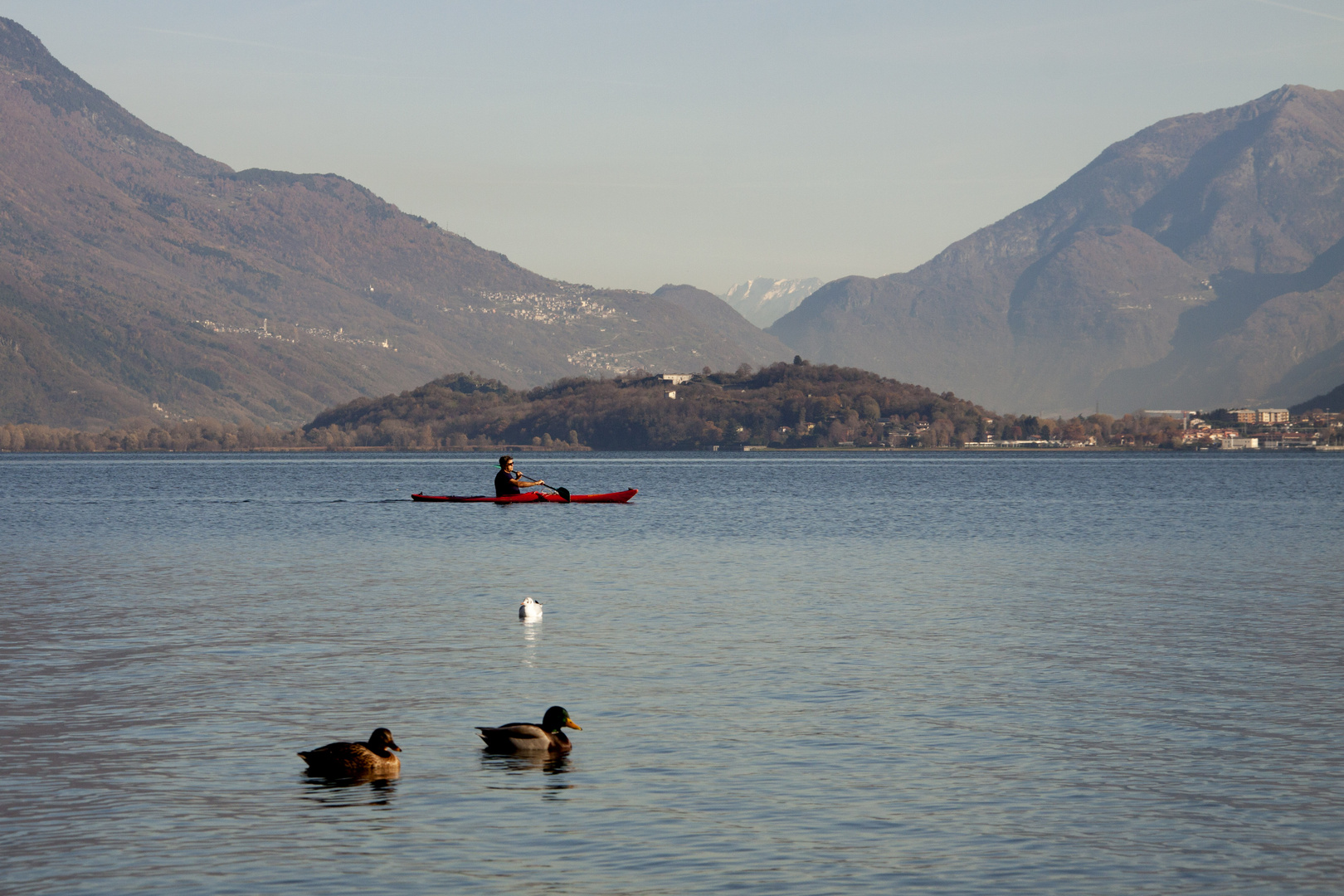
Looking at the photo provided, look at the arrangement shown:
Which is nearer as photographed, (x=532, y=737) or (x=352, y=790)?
(x=352, y=790)

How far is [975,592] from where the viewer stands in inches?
1747

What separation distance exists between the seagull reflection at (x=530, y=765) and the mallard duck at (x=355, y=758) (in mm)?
1499

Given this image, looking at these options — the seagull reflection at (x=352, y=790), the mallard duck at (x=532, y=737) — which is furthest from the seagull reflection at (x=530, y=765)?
the seagull reflection at (x=352, y=790)

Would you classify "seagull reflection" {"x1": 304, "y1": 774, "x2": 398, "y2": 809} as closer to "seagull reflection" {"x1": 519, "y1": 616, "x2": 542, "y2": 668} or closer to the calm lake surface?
the calm lake surface

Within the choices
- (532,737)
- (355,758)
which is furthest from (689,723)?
(355,758)

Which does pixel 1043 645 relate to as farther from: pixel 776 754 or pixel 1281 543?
pixel 1281 543

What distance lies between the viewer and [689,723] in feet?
75.3

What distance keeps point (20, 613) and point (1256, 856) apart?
33.0m

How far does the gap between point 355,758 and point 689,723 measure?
596cm

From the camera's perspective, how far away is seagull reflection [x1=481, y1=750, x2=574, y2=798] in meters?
19.1

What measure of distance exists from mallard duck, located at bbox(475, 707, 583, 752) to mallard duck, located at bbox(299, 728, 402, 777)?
1.56 m

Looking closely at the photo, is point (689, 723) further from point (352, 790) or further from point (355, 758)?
point (352, 790)

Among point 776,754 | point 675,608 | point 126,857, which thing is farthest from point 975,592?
point 126,857

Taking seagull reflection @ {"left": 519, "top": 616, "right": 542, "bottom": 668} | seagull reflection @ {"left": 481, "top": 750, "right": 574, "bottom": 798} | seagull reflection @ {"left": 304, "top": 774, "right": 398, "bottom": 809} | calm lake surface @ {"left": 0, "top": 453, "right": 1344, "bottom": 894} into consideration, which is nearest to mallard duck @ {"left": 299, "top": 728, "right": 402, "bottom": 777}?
seagull reflection @ {"left": 304, "top": 774, "right": 398, "bottom": 809}
